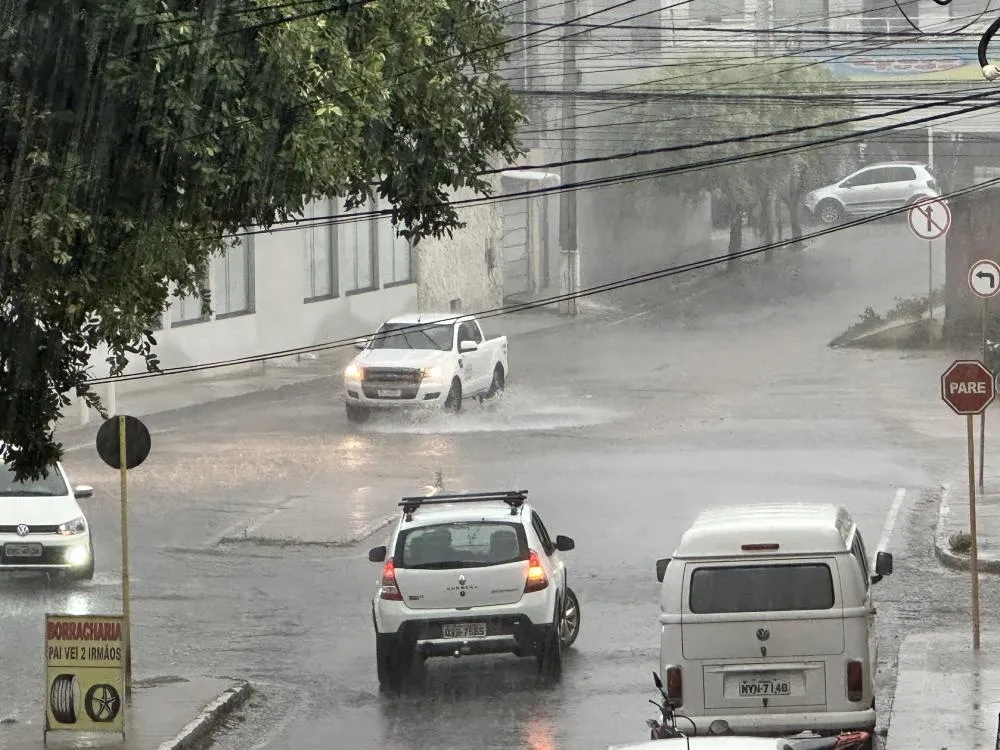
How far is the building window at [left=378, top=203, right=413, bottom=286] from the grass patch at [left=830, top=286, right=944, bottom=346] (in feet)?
35.7

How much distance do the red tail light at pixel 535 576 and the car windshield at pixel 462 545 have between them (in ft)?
0.21

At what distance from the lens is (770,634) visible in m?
13.0

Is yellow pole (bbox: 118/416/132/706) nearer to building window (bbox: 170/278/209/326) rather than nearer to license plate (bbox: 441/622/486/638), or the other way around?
license plate (bbox: 441/622/486/638)

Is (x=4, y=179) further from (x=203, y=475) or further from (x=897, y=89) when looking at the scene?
(x=897, y=89)

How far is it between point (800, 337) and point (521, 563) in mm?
28339

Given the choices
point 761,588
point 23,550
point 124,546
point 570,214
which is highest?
point 570,214

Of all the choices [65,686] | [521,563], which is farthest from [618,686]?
[65,686]

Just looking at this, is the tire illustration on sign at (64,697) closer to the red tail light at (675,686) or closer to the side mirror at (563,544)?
the red tail light at (675,686)

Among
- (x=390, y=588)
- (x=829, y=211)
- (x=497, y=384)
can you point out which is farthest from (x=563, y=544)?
(x=829, y=211)

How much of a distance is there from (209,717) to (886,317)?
3162 cm

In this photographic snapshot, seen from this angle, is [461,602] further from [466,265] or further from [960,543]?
[466,265]

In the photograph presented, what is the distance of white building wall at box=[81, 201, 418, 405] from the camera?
38281mm

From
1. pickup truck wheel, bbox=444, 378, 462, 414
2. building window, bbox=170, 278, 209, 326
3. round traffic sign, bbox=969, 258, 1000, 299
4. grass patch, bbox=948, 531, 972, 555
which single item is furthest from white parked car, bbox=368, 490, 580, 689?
building window, bbox=170, 278, 209, 326

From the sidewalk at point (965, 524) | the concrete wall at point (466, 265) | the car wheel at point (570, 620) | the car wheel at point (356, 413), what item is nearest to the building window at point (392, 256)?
the concrete wall at point (466, 265)
